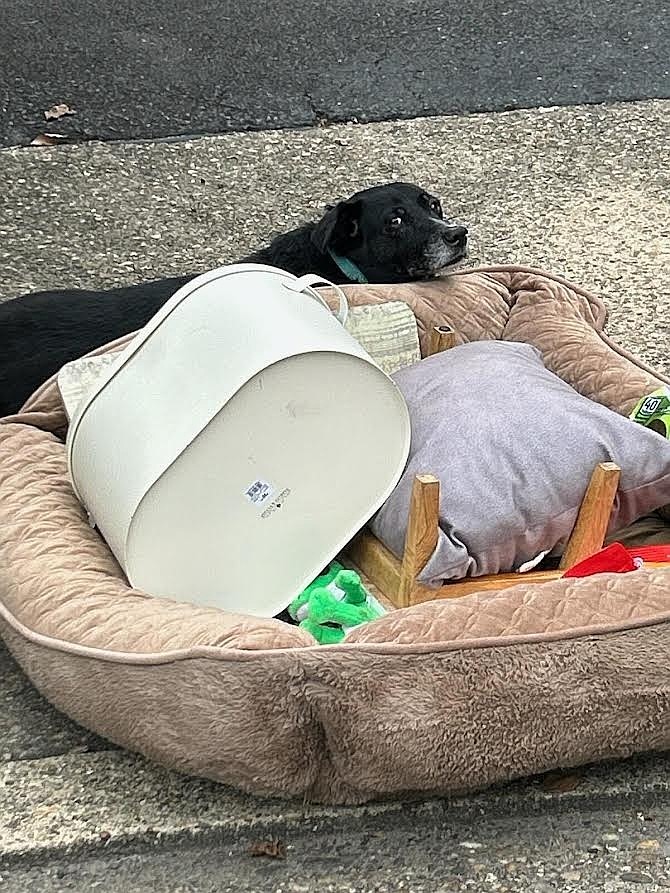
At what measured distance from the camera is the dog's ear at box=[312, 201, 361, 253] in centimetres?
358

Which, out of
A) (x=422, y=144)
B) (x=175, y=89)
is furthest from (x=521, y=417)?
(x=175, y=89)

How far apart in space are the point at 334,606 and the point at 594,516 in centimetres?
55

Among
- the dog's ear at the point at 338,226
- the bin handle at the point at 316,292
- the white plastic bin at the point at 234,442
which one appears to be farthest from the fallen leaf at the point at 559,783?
the dog's ear at the point at 338,226

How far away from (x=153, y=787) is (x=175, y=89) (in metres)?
4.06

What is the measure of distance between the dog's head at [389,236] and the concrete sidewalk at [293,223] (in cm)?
55

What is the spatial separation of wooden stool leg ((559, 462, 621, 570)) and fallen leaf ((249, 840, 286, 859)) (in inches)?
35.1

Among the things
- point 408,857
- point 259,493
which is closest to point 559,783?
point 408,857

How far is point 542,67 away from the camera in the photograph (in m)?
5.82

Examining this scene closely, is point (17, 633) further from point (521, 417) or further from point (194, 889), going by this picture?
point (521, 417)

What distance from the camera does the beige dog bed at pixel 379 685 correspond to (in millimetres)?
1977

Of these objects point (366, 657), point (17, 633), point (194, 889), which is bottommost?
point (194, 889)

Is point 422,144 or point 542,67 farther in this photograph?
Answer: point 542,67

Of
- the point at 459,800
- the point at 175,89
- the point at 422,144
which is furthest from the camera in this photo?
the point at 175,89

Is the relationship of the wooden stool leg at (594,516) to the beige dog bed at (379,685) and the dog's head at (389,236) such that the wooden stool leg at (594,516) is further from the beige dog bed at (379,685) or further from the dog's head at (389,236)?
the dog's head at (389,236)
